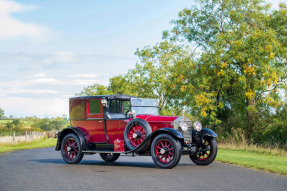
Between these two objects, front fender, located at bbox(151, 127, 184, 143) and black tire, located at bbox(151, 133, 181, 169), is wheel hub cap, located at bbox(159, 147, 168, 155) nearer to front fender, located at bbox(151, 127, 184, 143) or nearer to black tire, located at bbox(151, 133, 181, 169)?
black tire, located at bbox(151, 133, 181, 169)

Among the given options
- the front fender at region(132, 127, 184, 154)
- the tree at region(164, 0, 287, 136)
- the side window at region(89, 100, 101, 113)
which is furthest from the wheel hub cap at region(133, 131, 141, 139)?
the tree at region(164, 0, 287, 136)

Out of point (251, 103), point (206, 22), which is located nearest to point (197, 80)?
point (251, 103)

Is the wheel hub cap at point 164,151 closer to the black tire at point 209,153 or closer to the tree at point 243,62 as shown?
the black tire at point 209,153

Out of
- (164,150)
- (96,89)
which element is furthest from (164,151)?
(96,89)

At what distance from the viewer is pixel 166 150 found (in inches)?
420

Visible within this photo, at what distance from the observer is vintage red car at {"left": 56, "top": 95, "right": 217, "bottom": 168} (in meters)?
10.9

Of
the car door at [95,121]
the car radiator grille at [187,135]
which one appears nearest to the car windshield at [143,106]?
the car door at [95,121]

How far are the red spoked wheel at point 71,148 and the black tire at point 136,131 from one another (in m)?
2.16

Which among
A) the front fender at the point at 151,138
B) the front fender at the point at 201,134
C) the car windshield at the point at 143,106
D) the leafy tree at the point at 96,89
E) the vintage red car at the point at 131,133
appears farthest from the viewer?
the leafy tree at the point at 96,89

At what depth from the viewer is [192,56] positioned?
3145 centimetres

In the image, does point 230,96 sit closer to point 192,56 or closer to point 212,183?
point 192,56

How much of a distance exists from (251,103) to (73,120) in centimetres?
1707

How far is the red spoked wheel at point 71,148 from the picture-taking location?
42.1ft

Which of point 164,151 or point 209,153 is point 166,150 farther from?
point 209,153
